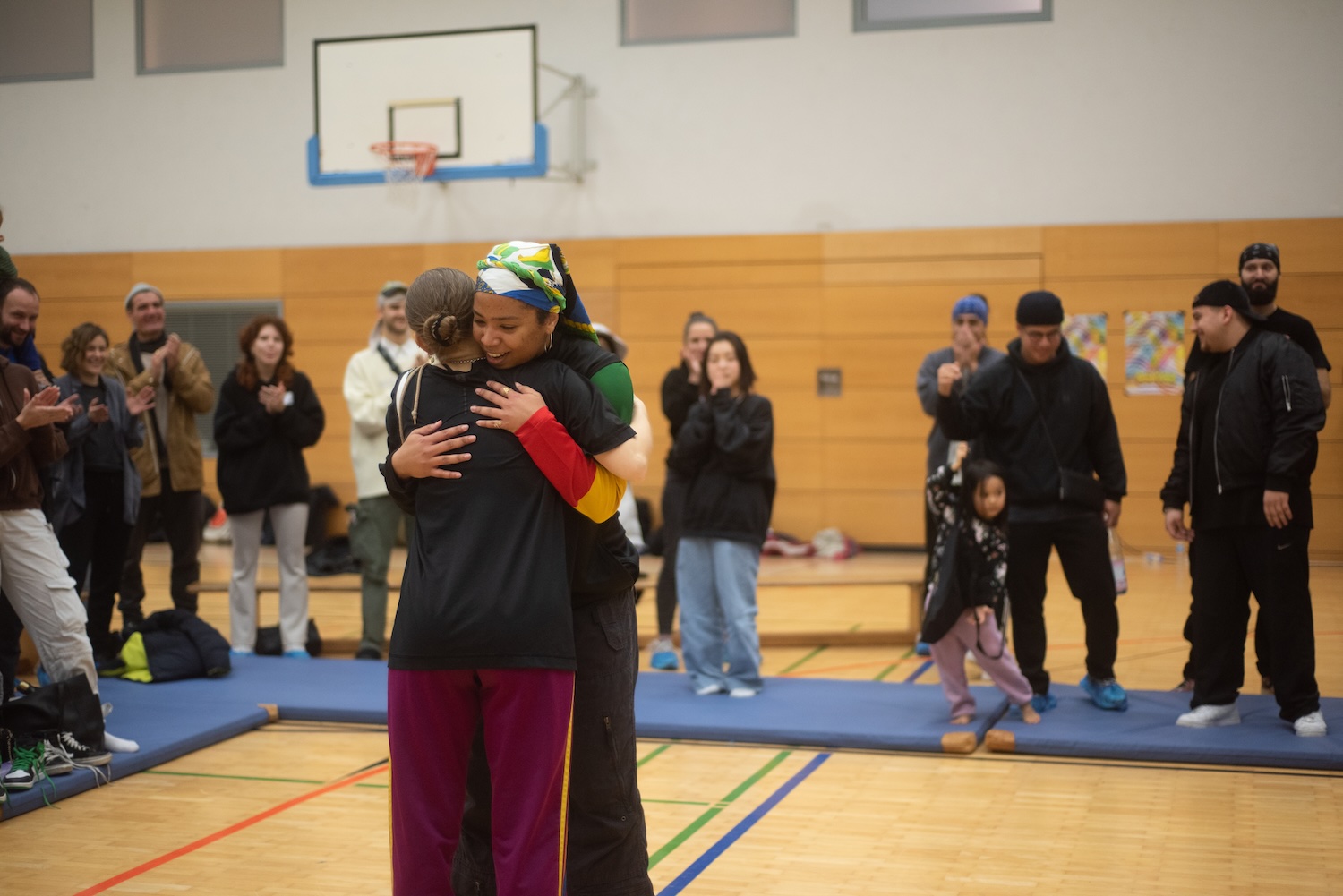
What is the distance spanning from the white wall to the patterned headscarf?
8827 mm

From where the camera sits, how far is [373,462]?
6547 millimetres

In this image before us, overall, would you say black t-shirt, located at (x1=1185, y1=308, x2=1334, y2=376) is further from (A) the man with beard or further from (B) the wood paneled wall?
(B) the wood paneled wall

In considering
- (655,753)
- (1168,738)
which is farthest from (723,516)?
(1168,738)

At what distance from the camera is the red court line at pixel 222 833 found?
11.3 feet

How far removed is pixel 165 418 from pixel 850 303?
20.1 feet

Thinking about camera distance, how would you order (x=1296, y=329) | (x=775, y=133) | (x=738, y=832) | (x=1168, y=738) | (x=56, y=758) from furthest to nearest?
(x=775, y=133) < (x=1296, y=329) < (x=1168, y=738) < (x=56, y=758) < (x=738, y=832)

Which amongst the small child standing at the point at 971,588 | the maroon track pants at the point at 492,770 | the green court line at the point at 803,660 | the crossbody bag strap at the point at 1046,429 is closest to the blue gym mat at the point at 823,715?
the small child standing at the point at 971,588

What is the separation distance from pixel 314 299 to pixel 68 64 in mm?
3342

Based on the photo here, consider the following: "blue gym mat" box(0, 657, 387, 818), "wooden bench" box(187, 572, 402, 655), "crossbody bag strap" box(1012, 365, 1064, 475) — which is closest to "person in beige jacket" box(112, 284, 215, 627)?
"wooden bench" box(187, 572, 402, 655)

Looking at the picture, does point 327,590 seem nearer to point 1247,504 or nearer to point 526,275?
point 1247,504

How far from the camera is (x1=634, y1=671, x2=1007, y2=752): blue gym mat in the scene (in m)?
4.84

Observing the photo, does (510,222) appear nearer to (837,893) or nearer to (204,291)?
(204,291)

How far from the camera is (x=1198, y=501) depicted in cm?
494

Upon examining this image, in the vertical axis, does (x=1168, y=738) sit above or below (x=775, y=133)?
below
